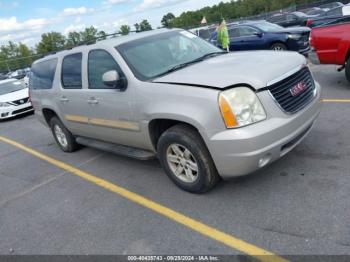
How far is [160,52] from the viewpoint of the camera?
15.2 feet

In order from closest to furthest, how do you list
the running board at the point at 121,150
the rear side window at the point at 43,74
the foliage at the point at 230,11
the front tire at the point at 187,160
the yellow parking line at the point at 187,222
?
the yellow parking line at the point at 187,222 → the front tire at the point at 187,160 → the running board at the point at 121,150 → the rear side window at the point at 43,74 → the foliage at the point at 230,11

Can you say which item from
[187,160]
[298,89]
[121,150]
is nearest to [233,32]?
[121,150]

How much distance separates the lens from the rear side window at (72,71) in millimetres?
5348

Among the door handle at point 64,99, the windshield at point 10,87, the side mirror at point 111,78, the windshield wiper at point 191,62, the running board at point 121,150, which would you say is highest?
the side mirror at point 111,78

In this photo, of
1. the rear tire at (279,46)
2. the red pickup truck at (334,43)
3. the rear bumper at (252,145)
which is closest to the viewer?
the rear bumper at (252,145)

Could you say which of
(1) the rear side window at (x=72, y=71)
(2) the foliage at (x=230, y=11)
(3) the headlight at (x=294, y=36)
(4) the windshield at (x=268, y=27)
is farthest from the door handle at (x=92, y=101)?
(2) the foliage at (x=230, y=11)

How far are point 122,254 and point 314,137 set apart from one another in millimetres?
3188

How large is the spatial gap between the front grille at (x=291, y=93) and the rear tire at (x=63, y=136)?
4069 mm

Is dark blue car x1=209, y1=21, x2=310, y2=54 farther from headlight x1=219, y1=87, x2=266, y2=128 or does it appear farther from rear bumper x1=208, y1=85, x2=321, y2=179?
headlight x1=219, y1=87, x2=266, y2=128

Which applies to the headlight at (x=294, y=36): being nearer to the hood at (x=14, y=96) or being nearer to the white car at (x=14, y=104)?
the white car at (x=14, y=104)

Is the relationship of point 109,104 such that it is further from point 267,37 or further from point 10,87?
point 10,87

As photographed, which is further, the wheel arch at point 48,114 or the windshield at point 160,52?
the wheel arch at point 48,114

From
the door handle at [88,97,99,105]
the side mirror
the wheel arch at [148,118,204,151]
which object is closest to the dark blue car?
the door handle at [88,97,99,105]

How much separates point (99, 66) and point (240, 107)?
2307mm
